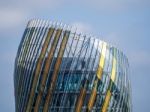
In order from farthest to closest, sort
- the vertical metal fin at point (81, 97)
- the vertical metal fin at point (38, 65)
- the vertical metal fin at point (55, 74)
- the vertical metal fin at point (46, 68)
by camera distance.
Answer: the vertical metal fin at point (38, 65), the vertical metal fin at point (46, 68), the vertical metal fin at point (55, 74), the vertical metal fin at point (81, 97)

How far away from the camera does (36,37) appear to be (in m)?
51.5

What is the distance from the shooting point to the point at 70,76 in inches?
1880

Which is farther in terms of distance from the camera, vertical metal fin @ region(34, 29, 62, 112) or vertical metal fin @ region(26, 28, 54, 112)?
vertical metal fin @ region(26, 28, 54, 112)

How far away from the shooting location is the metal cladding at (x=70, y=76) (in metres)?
47.7

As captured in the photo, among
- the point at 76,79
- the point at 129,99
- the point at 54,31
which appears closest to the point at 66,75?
the point at 76,79

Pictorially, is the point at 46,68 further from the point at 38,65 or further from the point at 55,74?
the point at 38,65

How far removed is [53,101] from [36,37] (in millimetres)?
7834

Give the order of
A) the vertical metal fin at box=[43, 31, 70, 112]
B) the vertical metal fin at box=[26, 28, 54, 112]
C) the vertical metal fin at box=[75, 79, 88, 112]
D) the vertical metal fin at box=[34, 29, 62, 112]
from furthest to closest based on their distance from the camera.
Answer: the vertical metal fin at box=[26, 28, 54, 112], the vertical metal fin at box=[34, 29, 62, 112], the vertical metal fin at box=[43, 31, 70, 112], the vertical metal fin at box=[75, 79, 88, 112]

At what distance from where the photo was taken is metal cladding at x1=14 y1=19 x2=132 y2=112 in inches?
1879

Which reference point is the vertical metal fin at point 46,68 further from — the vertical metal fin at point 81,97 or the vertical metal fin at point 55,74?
the vertical metal fin at point 81,97

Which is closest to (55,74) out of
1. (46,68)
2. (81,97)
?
(46,68)

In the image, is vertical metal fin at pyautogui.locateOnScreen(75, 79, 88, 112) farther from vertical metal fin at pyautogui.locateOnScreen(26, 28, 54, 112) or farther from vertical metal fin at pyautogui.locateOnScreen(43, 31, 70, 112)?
vertical metal fin at pyautogui.locateOnScreen(26, 28, 54, 112)

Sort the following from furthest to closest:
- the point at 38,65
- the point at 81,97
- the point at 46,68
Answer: the point at 38,65 → the point at 46,68 → the point at 81,97

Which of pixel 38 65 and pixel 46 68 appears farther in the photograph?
pixel 38 65
